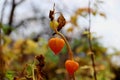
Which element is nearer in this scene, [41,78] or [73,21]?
[41,78]

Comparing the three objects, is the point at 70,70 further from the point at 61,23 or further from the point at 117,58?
the point at 117,58

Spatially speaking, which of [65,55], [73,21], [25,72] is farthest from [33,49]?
[25,72]

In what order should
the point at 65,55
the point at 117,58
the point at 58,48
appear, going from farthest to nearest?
1. the point at 117,58
2. the point at 65,55
3. the point at 58,48

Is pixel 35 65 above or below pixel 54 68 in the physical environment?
above

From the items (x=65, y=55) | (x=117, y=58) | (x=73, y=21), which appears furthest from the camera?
(x=117, y=58)

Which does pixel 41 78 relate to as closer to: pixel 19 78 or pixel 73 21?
pixel 19 78

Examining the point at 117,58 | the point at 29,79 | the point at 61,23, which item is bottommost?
the point at 117,58

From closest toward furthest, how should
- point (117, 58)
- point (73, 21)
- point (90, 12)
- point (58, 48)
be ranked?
point (58, 48)
point (90, 12)
point (73, 21)
point (117, 58)

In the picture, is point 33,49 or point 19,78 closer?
point 19,78

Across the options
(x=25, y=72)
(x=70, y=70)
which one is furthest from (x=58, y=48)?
(x=25, y=72)
